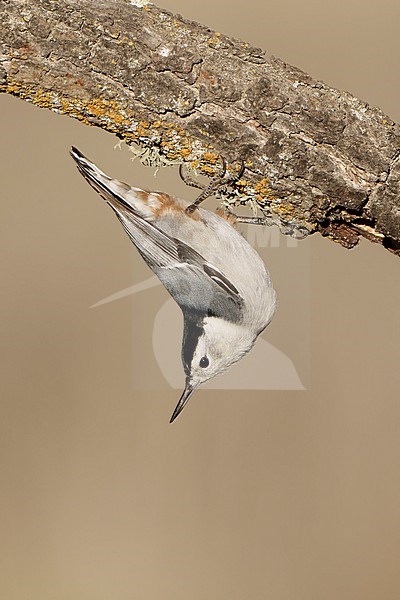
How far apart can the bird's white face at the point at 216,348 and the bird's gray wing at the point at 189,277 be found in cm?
2

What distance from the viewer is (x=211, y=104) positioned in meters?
0.92

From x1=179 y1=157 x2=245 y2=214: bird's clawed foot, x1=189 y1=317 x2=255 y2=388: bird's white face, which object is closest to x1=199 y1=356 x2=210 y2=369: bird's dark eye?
x1=189 y1=317 x2=255 y2=388: bird's white face

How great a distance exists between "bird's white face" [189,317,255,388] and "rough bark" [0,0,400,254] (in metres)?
0.17

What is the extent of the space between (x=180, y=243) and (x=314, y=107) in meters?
0.26

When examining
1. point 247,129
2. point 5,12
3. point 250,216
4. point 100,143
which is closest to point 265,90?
point 247,129

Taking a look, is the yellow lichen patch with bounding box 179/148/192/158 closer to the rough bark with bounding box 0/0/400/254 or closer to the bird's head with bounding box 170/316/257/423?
the rough bark with bounding box 0/0/400/254

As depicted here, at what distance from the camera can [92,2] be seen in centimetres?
89

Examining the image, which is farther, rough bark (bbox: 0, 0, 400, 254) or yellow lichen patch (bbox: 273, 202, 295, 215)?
yellow lichen patch (bbox: 273, 202, 295, 215)

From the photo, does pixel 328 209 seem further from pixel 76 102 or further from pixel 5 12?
pixel 5 12

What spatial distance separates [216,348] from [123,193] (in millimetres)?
251

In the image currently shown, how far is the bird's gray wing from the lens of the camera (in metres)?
0.96

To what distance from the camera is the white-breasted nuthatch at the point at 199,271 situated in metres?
0.96

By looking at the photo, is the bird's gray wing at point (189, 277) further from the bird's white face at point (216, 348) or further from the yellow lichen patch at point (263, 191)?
the yellow lichen patch at point (263, 191)

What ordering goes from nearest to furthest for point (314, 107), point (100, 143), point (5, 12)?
point (5, 12), point (314, 107), point (100, 143)
